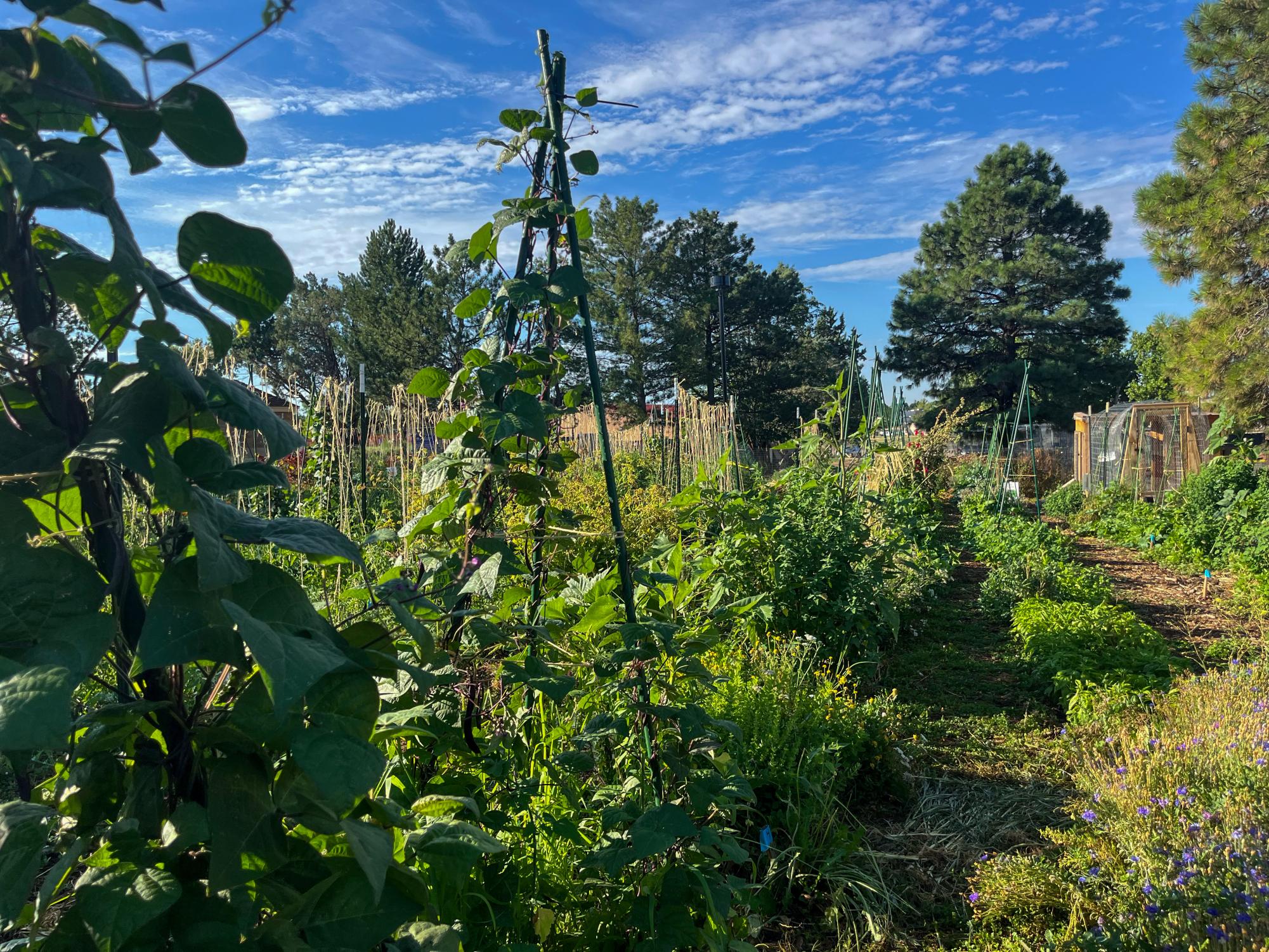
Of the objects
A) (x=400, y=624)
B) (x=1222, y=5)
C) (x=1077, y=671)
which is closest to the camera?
(x=400, y=624)

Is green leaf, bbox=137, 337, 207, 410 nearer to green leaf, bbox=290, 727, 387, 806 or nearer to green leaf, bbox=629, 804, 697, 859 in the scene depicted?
green leaf, bbox=290, 727, 387, 806

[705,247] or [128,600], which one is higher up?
[705,247]

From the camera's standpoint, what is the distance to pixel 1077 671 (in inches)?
161

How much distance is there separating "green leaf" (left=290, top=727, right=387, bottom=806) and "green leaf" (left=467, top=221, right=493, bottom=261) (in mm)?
1085

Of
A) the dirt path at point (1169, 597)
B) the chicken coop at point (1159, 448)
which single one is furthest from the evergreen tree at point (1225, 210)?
the dirt path at point (1169, 597)

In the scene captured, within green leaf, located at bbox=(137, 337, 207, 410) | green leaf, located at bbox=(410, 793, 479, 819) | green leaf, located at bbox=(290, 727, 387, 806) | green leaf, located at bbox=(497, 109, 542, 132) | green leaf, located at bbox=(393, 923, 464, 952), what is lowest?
green leaf, located at bbox=(393, 923, 464, 952)

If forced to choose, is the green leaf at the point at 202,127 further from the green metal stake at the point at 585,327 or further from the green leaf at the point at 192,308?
the green metal stake at the point at 585,327

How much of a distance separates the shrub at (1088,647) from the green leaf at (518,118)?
3820 millimetres

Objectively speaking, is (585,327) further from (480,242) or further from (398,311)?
(398,311)

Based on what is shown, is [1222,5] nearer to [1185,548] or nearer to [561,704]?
[1185,548]

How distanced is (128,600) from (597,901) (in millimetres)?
1309

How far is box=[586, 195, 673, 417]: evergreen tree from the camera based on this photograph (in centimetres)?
2942

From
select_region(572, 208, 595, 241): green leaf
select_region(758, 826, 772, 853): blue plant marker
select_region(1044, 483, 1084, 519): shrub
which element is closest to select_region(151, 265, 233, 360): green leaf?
select_region(572, 208, 595, 241): green leaf

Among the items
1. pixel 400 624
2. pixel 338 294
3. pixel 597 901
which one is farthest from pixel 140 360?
pixel 338 294
